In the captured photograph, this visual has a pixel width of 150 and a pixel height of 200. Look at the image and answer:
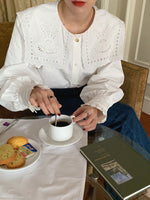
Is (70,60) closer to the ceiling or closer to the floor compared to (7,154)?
closer to the ceiling

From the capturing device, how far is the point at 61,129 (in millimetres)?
688

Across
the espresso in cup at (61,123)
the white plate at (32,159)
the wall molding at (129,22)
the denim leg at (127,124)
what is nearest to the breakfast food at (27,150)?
the white plate at (32,159)

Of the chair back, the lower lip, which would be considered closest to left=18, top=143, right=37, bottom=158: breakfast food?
the lower lip

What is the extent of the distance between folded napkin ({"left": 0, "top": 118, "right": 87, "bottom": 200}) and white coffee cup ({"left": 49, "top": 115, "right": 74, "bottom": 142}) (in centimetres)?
4

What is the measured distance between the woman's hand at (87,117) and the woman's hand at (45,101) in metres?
0.09

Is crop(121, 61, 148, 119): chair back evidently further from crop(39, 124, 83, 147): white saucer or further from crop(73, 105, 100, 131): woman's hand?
crop(39, 124, 83, 147): white saucer

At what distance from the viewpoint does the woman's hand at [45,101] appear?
0.77 m

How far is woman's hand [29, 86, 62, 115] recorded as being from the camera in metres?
0.77

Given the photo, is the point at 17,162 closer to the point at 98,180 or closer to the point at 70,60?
the point at 98,180

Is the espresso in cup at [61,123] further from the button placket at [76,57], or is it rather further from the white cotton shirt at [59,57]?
the button placket at [76,57]

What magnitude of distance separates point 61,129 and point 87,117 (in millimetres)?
186

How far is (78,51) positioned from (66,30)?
0.13 m

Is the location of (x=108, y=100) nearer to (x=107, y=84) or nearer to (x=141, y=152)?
(x=107, y=84)

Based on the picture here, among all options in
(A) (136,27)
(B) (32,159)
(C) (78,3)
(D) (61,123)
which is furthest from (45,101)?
(A) (136,27)
